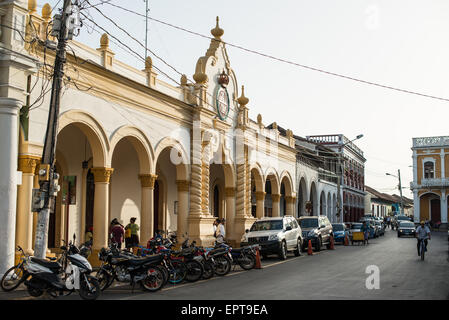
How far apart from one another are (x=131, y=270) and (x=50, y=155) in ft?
10.8

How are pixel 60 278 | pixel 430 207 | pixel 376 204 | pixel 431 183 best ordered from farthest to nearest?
1. pixel 376 204
2. pixel 430 207
3. pixel 431 183
4. pixel 60 278

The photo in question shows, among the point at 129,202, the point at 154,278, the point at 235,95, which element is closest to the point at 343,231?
the point at 235,95

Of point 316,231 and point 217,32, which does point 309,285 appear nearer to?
point 316,231

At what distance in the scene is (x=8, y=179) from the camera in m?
12.7

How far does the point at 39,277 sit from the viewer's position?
33.8 ft

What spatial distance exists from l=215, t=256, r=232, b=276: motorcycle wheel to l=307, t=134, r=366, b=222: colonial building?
3863 cm

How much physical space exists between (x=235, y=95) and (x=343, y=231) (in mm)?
11640

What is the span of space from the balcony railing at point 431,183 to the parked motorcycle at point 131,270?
5650cm

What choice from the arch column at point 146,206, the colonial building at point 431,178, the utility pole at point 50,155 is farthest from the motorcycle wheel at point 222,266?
the colonial building at point 431,178

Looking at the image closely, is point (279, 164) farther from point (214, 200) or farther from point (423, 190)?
point (423, 190)

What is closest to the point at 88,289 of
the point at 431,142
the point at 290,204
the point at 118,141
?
the point at 118,141

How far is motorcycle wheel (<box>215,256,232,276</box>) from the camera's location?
15367 millimetres

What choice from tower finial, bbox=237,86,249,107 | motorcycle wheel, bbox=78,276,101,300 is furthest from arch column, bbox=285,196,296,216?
motorcycle wheel, bbox=78,276,101,300

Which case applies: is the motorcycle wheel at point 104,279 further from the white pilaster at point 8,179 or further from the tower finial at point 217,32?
the tower finial at point 217,32
